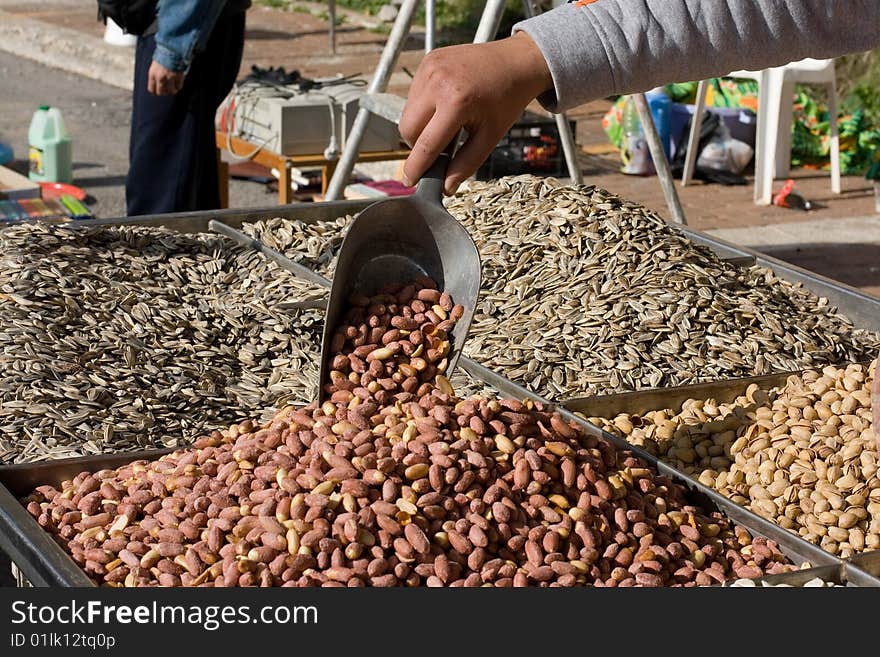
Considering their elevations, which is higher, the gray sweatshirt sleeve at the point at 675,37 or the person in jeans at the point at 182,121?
the gray sweatshirt sleeve at the point at 675,37

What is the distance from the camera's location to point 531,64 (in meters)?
1.88

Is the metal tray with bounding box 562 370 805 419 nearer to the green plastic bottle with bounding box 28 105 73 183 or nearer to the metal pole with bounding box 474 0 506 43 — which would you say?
the metal pole with bounding box 474 0 506 43

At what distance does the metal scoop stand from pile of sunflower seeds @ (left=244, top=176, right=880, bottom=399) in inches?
21.0

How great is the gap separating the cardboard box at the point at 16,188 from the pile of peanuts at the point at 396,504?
3.24 m

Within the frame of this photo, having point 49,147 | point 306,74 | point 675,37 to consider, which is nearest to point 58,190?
point 49,147

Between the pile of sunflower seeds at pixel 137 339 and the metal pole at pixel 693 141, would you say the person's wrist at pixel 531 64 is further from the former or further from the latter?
the metal pole at pixel 693 141

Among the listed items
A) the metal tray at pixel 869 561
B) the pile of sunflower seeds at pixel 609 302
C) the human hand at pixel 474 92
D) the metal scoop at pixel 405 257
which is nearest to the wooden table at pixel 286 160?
the pile of sunflower seeds at pixel 609 302

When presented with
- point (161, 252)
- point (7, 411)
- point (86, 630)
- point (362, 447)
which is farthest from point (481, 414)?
point (161, 252)

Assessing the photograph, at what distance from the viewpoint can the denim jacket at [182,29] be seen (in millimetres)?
4617

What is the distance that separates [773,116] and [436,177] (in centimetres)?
512

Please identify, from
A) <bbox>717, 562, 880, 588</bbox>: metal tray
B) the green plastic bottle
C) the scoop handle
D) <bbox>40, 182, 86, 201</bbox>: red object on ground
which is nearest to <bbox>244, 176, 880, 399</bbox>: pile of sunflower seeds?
the scoop handle

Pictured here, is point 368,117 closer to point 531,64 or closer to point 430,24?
point 430,24

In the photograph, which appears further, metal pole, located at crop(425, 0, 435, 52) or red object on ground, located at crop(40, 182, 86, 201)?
red object on ground, located at crop(40, 182, 86, 201)

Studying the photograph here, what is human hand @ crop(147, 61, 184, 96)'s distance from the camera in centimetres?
469
